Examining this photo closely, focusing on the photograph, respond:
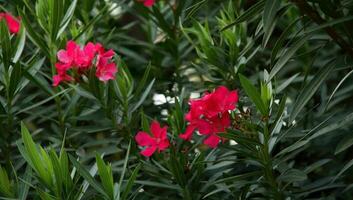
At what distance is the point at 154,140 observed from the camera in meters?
1.66

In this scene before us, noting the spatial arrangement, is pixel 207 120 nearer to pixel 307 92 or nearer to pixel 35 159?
pixel 307 92

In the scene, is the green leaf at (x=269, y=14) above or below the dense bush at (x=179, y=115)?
above

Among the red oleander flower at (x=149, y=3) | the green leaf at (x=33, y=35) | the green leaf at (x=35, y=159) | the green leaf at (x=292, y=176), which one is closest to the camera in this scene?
the green leaf at (x=35, y=159)

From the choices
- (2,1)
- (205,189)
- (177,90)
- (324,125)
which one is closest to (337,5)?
(324,125)

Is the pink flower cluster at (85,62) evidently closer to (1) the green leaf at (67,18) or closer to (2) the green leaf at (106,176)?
(1) the green leaf at (67,18)

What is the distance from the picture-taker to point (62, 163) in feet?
4.75

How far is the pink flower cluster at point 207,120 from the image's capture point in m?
1.60

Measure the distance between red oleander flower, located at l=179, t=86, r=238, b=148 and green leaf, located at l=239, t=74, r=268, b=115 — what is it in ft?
0.25

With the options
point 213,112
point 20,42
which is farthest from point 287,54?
point 20,42

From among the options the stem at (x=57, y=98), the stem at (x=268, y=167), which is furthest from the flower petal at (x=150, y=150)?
the stem at (x=57, y=98)

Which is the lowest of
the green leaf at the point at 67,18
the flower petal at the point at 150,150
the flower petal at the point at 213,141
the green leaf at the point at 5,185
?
the green leaf at the point at 5,185

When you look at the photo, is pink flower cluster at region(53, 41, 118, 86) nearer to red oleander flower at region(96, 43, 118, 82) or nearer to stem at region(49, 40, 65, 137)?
red oleander flower at region(96, 43, 118, 82)

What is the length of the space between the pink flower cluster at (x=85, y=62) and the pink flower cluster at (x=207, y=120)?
0.17 metres

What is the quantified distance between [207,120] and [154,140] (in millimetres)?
136
